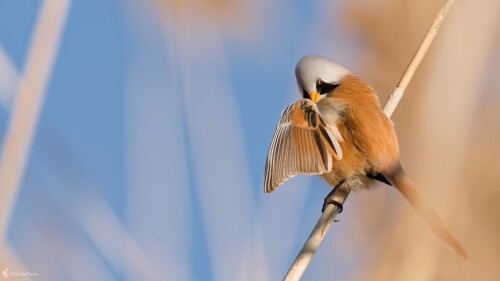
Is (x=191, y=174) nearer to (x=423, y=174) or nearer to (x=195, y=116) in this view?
(x=195, y=116)

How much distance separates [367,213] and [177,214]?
71 cm

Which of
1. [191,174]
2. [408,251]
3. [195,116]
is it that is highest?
[195,116]

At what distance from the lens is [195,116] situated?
2215 millimetres

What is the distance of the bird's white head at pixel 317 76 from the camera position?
2309 millimetres

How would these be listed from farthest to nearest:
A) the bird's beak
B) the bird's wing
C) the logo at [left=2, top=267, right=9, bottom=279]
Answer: the bird's beak
the bird's wing
the logo at [left=2, top=267, right=9, bottom=279]

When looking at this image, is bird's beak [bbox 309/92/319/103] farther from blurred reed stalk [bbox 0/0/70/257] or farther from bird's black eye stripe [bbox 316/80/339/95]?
blurred reed stalk [bbox 0/0/70/257]

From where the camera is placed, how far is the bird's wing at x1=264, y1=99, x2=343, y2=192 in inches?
Answer: 77.8

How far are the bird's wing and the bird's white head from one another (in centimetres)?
10

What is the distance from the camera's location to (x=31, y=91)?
1838 millimetres

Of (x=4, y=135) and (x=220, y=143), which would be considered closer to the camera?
(x=4, y=135)

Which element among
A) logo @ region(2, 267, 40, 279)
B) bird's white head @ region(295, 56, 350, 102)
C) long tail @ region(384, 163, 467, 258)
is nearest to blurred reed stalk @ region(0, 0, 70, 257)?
logo @ region(2, 267, 40, 279)

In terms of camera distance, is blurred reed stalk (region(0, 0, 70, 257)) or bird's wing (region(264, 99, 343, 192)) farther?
bird's wing (region(264, 99, 343, 192))

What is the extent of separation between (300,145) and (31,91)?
2.50ft

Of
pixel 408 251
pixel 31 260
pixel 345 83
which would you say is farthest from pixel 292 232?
pixel 31 260
